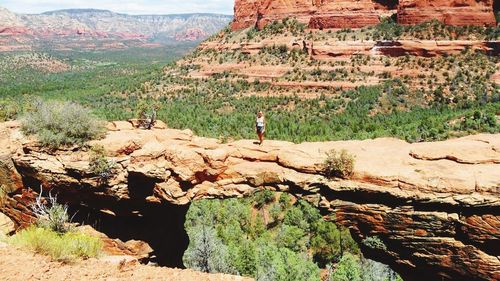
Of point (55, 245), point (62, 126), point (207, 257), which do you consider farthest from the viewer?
point (207, 257)

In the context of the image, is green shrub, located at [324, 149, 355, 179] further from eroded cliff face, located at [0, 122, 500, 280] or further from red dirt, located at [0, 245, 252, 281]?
red dirt, located at [0, 245, 252, 281]

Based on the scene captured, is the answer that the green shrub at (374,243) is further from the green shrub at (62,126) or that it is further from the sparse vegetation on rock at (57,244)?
the green shrub at (62,126)

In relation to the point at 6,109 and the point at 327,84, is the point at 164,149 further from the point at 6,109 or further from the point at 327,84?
the point at 327,84

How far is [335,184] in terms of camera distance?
12.9m

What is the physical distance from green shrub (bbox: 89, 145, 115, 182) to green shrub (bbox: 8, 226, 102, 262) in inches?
137

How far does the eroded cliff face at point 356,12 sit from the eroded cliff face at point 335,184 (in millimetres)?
Answer: 56734

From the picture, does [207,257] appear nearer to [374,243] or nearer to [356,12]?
[374,243]

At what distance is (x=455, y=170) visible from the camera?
1178cm

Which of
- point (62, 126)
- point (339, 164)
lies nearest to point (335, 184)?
point (339, 164)

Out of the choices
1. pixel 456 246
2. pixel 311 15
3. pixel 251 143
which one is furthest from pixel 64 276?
pixel 311 15

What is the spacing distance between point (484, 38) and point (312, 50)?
80.6 ft

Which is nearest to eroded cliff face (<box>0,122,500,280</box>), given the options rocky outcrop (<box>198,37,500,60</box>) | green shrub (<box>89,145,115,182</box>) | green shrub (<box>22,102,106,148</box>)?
green shrub (<box>89,145,115,182</box>)

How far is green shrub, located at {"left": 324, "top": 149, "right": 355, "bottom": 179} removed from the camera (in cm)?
1280

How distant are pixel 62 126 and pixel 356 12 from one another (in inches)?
2648
